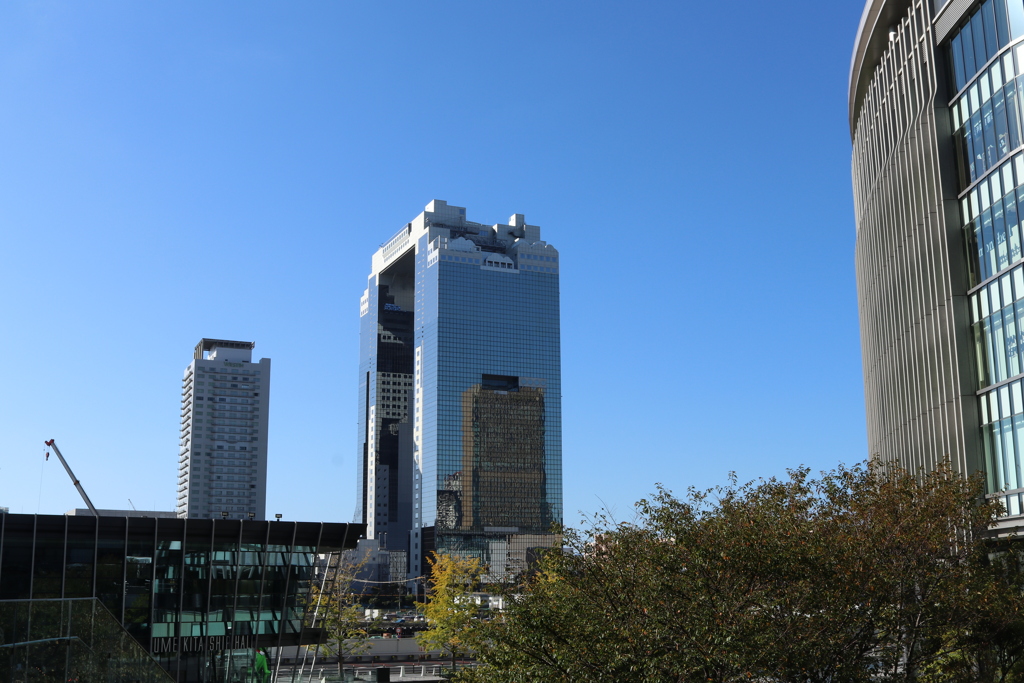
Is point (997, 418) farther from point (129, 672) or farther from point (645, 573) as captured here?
point (129, 672)

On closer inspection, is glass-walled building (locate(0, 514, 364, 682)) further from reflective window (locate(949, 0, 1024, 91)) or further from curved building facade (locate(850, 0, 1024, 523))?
reflective window (locate(949, 0, 1024, 91))

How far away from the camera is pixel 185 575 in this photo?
5181 cm

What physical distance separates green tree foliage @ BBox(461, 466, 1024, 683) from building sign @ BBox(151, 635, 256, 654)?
26323mm

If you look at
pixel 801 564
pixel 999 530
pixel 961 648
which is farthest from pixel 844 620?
pixel 999 530

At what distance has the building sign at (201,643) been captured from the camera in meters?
51.2

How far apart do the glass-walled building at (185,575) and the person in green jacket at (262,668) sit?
65 centimetres

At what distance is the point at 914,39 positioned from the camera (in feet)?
169

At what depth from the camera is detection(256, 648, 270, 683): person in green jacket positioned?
176 ft

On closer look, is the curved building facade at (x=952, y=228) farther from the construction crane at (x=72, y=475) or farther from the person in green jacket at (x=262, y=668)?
the construction crane at (x=72, y=475)

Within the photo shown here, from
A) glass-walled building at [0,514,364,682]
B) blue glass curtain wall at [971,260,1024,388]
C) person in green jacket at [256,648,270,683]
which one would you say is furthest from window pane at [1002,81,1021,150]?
person in green jacket at [256,648,270,683]

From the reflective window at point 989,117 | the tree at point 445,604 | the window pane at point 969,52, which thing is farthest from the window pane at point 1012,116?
the tree at point 445,604

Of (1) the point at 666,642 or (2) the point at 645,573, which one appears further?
(2) the point at 645,573

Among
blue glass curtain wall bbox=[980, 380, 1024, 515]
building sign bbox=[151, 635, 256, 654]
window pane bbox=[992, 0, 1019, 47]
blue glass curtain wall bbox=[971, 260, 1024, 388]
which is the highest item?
window pane bbox=[992, 0, 1019, 47]

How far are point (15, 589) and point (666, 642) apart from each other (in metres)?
35.3
